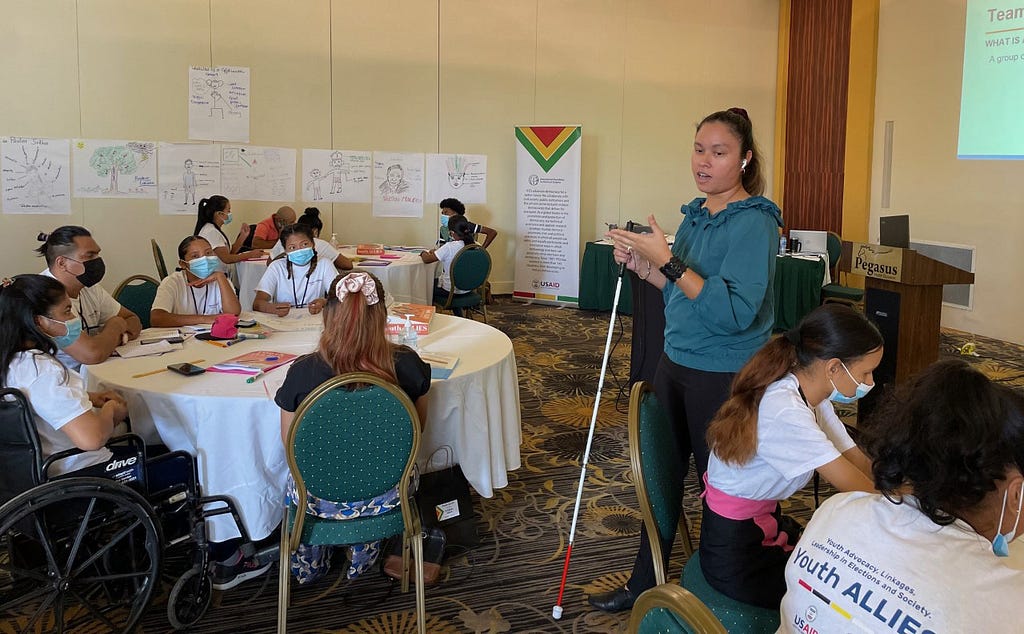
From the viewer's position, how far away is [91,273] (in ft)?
11.0

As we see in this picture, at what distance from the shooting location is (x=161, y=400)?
2.56 m

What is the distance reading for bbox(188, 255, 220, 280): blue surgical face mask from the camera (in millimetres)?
3951

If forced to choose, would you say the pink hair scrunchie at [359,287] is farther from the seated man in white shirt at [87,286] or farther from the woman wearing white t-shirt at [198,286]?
the woman wearing white t-shirt at [198,286]

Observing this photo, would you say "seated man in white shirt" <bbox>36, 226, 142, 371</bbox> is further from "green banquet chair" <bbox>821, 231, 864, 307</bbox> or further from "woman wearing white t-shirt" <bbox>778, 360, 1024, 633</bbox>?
"green banquet chair" <bbox>821, 231, 864, 307</bbox>


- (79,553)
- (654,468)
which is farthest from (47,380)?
(654,468)

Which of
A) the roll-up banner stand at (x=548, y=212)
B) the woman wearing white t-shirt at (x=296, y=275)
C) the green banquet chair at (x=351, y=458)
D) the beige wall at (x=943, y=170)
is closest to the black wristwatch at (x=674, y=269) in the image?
the green banquet chair at (x=351, y=458)

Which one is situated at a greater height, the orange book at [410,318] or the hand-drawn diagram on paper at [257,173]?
the hand-drawn diagram on paper at [257,173]

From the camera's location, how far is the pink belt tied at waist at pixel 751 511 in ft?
5.83

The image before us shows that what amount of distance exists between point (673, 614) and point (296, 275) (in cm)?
366

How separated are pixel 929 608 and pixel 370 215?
26.7ft

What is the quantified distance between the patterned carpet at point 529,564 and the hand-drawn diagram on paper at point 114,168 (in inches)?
199

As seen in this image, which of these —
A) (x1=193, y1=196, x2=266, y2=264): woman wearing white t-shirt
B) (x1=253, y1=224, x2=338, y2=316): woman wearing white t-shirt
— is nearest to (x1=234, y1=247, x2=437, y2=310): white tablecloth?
(x1=193, y1=196, x2=266, y2=264): woman wearing white t-shirt

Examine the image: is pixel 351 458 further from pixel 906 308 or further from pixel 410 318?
pixel 906 308

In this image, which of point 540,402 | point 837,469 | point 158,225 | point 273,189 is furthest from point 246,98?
point 837,469
